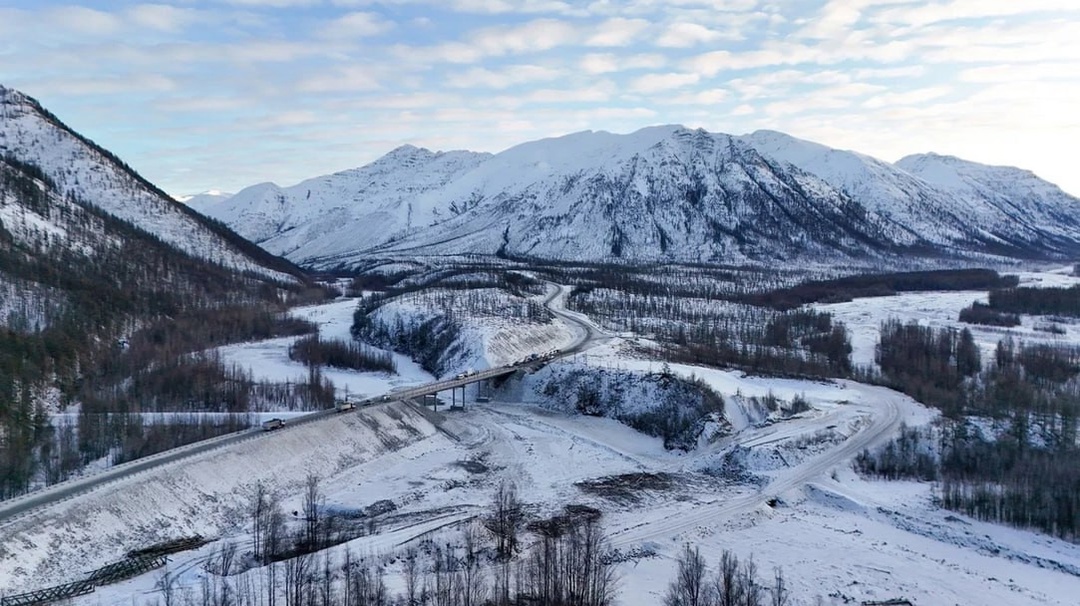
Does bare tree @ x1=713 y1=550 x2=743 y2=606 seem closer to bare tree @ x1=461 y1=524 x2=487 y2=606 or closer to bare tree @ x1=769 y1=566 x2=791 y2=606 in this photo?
bare tree @ x1=769 y1=566 x2=791 y2=606

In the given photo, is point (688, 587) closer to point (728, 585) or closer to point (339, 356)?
point (728, 585)

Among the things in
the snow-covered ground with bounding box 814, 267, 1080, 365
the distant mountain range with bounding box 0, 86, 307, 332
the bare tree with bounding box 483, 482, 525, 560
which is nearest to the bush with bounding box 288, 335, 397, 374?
the distant mountain range with bounding box 0, 86, 307, 332

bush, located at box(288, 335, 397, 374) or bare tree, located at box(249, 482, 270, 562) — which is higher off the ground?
bush, located at box(288, 335, 397, 374)

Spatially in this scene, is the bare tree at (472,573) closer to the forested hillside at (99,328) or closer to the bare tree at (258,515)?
the bare tree at (258,515)

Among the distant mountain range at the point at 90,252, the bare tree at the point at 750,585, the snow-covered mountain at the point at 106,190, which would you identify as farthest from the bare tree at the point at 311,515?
the snow-covered mountain at the point at 106,190

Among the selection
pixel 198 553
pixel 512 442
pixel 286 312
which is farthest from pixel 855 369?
pixel 286 312
